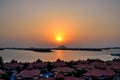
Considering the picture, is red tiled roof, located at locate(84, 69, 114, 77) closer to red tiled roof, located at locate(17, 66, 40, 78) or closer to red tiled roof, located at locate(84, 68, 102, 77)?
red tiled roof, located at locate(84, 68, 102, 77)

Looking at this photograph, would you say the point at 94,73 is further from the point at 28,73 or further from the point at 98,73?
the point at 28,73

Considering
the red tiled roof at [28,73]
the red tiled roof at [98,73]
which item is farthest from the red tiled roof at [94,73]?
the red tiled roof at [28,73]

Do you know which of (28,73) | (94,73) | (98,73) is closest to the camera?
(28,73)

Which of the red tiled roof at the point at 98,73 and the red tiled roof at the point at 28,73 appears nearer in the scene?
the red tiled roof at the point at 28,73

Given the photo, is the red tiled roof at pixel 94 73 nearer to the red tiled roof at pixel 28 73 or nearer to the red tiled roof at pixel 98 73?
the red tiled roof at pixel 98 73

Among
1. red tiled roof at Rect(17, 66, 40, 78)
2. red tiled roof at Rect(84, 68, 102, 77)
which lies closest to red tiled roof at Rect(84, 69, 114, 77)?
red tiled roof at Rect(84, 68, 102, 77)

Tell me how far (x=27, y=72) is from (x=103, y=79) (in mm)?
8776

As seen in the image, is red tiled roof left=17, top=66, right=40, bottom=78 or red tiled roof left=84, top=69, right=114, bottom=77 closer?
red tiled roof left=17, top=66, right=40, bottom=78

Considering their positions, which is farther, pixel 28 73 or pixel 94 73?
pixel 94 73

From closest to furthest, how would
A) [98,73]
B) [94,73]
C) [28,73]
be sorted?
1. [28,73]
2. [94,73]
3. [98,73]

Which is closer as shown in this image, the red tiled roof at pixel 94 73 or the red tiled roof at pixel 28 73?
the red tiled roof at pixel 28 73

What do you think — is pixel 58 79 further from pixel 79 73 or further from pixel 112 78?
pixel 112 78

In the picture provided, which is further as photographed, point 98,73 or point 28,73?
point 98,73

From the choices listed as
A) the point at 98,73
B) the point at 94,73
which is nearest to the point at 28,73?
the point at 94,73
